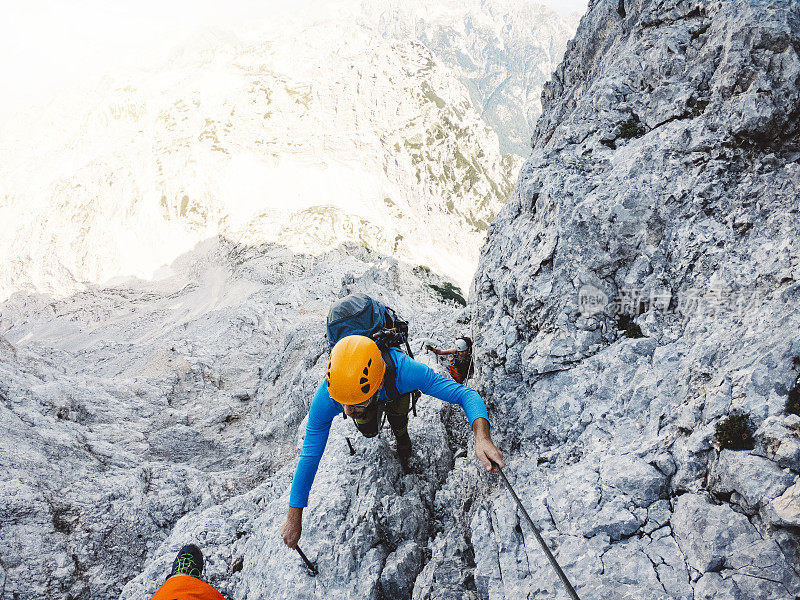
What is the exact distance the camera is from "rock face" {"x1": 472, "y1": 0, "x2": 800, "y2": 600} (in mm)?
3477

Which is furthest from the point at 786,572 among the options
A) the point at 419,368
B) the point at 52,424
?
the point at 52,424

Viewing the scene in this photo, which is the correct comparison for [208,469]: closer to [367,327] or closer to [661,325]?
[367,327]

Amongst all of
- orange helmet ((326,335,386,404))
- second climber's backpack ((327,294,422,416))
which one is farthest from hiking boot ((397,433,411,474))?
orange helmet ((326,335,386,404))

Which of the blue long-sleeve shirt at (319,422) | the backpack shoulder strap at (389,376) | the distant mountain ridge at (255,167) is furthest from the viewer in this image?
the distant mountain ridge at (255,167)

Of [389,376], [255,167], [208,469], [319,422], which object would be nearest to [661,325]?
[389,376]

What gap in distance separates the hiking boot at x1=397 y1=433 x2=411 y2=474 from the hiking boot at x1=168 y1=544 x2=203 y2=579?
15.7 feet

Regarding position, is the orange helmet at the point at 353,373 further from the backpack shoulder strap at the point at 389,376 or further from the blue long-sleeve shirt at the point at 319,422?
the backpack shoulder strap at the point at 389,376

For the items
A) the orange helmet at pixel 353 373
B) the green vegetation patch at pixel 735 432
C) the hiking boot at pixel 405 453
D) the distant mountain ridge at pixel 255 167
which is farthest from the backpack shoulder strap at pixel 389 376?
the distant mountain ridge at pixel 255 167

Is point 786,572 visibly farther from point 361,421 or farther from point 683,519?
point 361,421

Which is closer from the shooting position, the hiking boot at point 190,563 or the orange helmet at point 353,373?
the orange helmet at point 353,373

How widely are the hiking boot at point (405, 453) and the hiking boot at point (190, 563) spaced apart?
4.77 metres

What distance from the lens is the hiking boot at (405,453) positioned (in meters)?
7.67

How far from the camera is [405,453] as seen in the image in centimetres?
782

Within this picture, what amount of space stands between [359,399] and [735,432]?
13.4 feet
